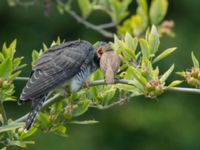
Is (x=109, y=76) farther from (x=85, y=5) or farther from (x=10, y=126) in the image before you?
(x=85, y=5)

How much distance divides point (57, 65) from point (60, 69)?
0.03m

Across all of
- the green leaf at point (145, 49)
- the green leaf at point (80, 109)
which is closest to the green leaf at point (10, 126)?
the green leaf at point (80, 109)

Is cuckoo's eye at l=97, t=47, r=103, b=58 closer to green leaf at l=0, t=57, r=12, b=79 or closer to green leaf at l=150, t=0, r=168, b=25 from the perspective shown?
green leaf at l=0, t=57, r=12, b=79

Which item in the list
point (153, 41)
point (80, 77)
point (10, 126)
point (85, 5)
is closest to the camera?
point (10, 126)

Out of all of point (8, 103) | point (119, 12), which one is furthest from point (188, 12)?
point (119, 12)

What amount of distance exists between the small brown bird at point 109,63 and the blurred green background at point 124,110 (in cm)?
759

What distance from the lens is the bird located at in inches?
181

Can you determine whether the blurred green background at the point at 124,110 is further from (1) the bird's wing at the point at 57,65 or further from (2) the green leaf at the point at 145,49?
(2) the green leaf at the point at 145,49

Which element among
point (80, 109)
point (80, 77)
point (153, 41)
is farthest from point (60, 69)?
point (153, 41)

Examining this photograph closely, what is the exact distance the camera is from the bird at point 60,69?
4.61 m

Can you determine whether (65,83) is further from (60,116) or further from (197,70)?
(197,70)

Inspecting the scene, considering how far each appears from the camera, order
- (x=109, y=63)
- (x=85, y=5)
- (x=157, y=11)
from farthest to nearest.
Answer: (x=85, y=5) → (x=157, y=11) → (x=109, y=63)

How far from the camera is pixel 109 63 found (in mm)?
4480

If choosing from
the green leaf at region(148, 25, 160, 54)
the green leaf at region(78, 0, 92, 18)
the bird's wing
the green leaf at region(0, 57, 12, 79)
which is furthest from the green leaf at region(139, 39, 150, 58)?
the green leaf at region(78, 0, 92, 18)
